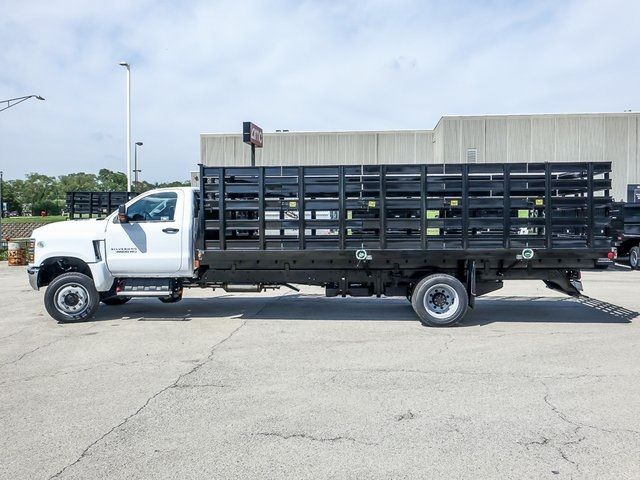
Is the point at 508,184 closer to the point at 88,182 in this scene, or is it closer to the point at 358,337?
the point at 358,337

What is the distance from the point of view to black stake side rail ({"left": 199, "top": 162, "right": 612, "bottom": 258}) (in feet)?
26.9

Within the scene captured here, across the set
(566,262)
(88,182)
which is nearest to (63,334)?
(566,262)

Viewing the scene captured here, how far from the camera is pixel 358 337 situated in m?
7.79

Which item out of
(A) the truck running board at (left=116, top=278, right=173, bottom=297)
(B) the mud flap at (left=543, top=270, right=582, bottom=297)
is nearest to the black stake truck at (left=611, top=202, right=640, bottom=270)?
(B) the mud flap at (left=543, top=270, right=582, bottom=297)

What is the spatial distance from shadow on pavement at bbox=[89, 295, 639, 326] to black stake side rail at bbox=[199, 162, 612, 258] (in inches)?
58.5

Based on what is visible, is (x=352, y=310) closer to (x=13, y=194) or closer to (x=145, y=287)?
(x=145, y=287)

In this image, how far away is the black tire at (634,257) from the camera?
18625 mm

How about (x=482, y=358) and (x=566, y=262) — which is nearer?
(x=482, y=358)

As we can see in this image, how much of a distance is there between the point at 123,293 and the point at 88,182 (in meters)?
112

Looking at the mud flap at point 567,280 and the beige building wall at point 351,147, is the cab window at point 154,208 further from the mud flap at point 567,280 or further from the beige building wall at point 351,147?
the beige building wall at point 351,147

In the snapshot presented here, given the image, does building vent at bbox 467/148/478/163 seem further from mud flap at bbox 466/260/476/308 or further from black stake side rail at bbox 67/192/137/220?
mud flap at bbox 466/260/476/308

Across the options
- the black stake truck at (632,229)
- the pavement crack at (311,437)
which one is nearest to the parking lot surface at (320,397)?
the pavement crack at (311,437)

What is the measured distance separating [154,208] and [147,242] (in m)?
0.59

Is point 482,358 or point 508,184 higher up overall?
point 508,184
